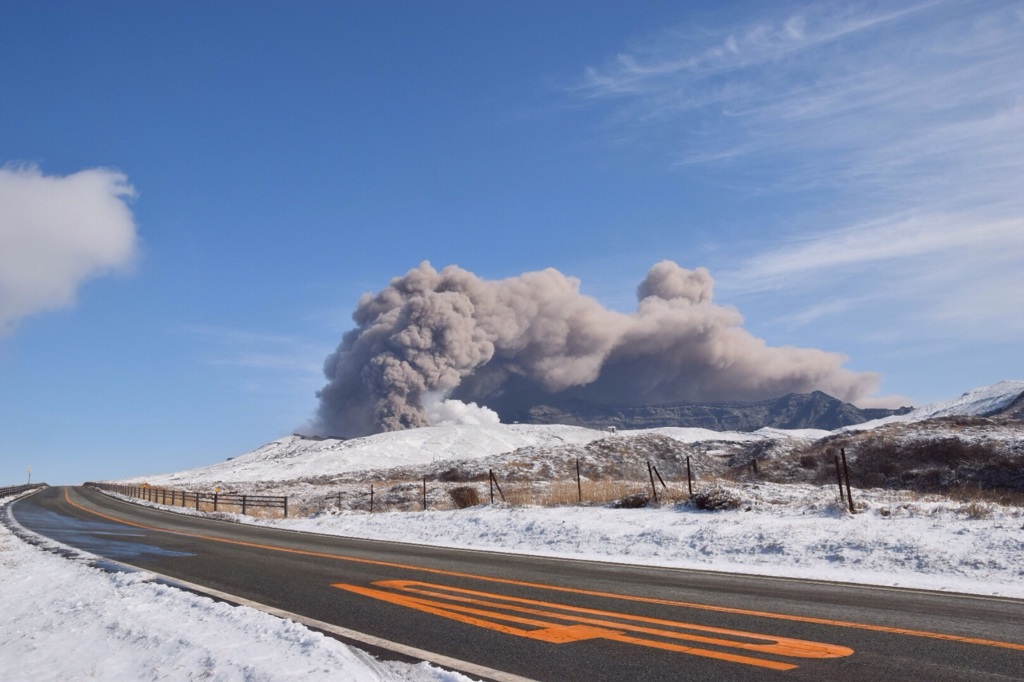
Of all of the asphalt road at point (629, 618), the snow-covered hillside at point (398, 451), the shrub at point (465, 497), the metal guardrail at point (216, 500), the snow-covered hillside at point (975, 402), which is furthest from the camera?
the snow-covered hillside at point (975, 402)

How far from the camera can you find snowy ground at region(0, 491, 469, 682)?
554 cm

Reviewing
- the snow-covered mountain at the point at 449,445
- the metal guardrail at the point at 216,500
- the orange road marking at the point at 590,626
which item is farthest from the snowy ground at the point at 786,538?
the snow-covered mountain at the point at 449,445

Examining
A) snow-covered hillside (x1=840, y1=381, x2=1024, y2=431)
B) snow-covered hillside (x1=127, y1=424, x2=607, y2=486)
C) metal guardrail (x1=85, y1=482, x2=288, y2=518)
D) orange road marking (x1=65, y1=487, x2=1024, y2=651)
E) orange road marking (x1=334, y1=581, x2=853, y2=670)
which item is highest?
snow-covered hillside (x1=840, y1=381, x2=1024, y2=431)

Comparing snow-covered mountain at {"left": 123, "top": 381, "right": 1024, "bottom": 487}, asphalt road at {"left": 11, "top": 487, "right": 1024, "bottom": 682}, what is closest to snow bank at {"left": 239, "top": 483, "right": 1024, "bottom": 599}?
asphalt road at {"left": 11, "top": 487, "right": 1024, "bottom": 682}

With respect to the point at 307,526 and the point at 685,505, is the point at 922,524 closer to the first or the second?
the point at 685,505

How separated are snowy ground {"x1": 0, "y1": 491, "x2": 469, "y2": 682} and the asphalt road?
0.55 m

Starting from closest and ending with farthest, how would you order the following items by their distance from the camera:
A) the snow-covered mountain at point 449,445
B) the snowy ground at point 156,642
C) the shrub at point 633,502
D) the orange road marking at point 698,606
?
the snowy ground at point 156,642 < the orange road marking at point 698,606 < the shrub at point 633,502 < the snow-covered mountain at point 449,445

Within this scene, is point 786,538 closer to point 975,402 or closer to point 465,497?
point 465,497

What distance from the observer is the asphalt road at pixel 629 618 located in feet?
17.2

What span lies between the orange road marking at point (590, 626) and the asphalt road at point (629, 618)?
0.06 feet

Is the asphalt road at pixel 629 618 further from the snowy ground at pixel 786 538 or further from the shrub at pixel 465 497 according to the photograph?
the shrub at pixel 465 497

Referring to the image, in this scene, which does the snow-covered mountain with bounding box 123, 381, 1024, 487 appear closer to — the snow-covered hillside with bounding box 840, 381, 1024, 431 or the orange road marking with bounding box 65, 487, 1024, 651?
the snow-covered hillside with bounding box 840, 381, 1024, 431

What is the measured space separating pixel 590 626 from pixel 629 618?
0.54 metres

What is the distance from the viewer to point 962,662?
5168mm
